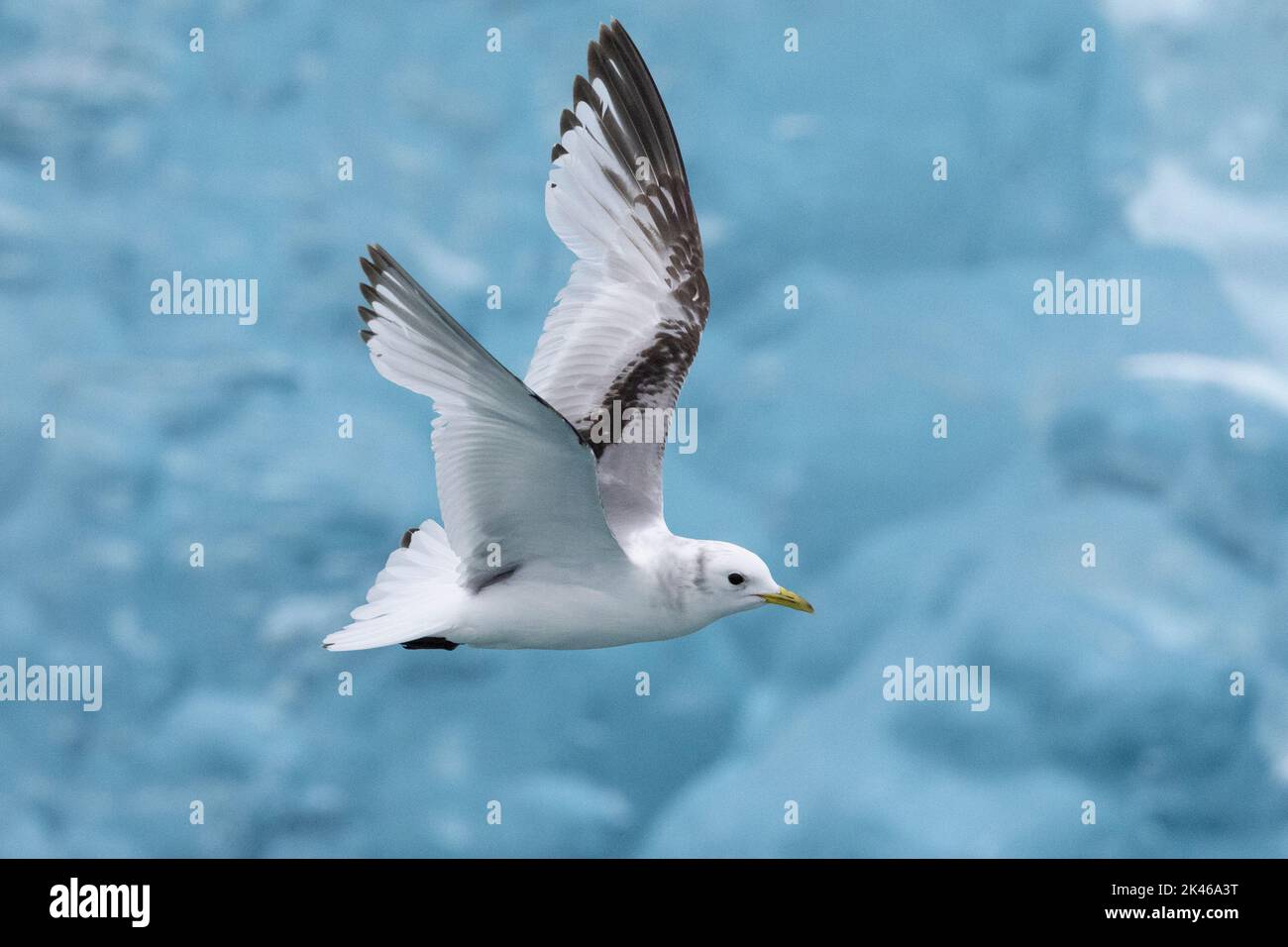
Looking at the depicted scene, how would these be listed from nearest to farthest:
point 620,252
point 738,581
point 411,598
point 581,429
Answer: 1. point 738,581
2. point 411,598
3. point 581,429
4. point 620,252

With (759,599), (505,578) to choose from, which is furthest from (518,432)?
(759,599)

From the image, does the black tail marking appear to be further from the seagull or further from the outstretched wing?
the outstretched wing

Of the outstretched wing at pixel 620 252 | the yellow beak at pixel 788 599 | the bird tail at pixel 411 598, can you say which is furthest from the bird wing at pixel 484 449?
the outstretched wing at pixel 620 252

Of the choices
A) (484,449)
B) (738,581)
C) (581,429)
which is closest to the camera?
(484,449)

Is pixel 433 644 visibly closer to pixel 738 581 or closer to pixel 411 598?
pixel 411 598

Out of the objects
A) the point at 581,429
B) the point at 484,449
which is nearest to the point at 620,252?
the point at 581,429

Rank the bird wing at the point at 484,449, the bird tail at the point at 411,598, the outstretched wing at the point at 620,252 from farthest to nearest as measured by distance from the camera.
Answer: the outstretched wing at the point at 620,252 < the bird tail at the point at 411,598 < the bird wing at the point at 484,449

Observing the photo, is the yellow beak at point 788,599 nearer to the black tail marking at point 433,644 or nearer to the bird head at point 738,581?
the bird head at point 738,581

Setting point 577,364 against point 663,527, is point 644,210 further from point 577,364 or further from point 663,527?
point 663,527
